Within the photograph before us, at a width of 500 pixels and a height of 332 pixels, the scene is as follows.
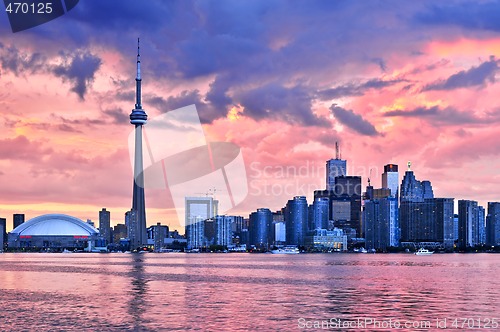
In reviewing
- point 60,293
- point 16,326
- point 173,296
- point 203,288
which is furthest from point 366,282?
point 16,326

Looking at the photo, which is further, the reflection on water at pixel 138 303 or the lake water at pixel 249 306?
the reflection on water at pixel 138 303

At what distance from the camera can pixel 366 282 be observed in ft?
368

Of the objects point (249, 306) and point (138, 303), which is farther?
point (138, 303)

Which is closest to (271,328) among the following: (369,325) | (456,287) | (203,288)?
(369,325)

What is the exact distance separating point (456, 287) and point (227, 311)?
4507cm

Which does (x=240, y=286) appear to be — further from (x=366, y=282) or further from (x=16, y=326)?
(x=16, y=326)

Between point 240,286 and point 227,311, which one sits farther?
point 240,286

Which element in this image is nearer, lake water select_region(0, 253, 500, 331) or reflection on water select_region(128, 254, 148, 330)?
lake water select_region(0, 253, 500, 331)

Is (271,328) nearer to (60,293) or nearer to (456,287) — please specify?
(60,293)

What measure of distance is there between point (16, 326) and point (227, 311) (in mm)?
19275

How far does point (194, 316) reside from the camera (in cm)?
6412

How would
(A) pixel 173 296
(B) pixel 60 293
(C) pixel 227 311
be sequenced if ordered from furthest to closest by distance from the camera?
(B) pixel 60 293, (A) pixel 173 296, (C) pixel 227 311

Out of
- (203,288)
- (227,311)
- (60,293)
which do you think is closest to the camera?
(227,311)

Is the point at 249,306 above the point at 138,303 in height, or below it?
above
